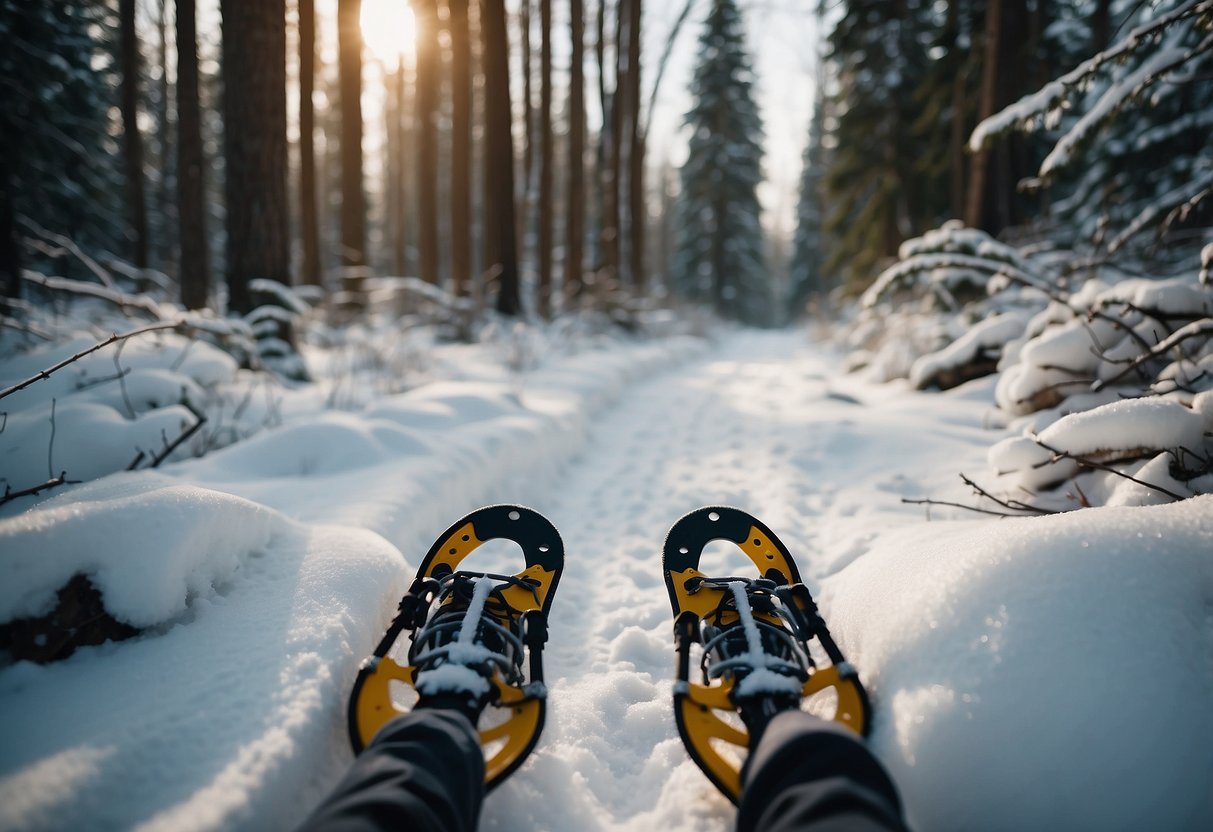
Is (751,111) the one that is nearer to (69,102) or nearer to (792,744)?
(69,102)

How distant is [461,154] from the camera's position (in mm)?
10242

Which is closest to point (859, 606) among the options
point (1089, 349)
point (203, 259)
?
point (1089, 349)

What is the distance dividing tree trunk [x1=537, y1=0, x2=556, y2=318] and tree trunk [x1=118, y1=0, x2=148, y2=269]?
7399mm

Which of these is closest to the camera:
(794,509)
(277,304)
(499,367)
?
(794,509)

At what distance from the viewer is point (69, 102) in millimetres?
11750

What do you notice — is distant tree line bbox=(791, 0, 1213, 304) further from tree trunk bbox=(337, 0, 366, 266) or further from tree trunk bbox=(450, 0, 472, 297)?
tree trunk bbox=(337, 0, 366, 266)

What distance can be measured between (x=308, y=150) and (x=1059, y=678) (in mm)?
11404

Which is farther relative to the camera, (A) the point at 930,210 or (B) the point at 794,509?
(A) the point at 930,210

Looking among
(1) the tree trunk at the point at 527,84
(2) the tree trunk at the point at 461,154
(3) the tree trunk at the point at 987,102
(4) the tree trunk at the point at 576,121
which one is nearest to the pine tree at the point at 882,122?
(3) the tree trunk at the point at 987,102

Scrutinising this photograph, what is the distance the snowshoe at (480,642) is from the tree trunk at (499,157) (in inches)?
282

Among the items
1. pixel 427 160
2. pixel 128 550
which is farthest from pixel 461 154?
pixel 128 550

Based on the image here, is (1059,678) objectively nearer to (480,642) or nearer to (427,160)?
(480,642)

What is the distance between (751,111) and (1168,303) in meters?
25.6

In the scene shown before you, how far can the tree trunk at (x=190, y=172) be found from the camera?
315 inches
